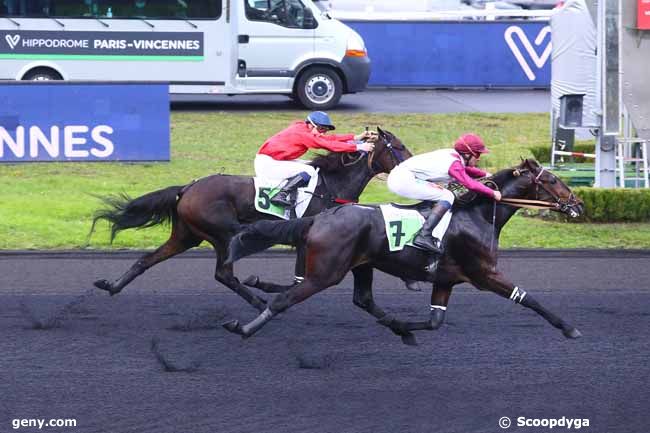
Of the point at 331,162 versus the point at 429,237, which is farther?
the point at 331,162

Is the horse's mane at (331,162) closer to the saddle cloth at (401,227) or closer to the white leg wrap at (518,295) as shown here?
the saddle cloth at (401,227)

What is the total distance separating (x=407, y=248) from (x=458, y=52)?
56.7 ft

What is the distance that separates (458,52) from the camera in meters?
25.4

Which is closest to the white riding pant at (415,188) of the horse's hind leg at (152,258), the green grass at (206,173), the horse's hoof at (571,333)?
the horse's hoof at (571,333)

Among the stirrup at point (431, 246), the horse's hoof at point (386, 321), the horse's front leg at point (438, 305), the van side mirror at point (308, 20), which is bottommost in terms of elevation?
the horse's hoof at point (386, 321)

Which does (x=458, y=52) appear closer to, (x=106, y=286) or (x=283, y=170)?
(x=283, y=170)

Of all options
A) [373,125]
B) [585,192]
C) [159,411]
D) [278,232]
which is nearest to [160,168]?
[373,125]

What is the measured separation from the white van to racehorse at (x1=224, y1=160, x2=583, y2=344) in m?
13.7

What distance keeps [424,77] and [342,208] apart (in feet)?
57.2

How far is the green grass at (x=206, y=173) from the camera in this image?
1353 centimetres

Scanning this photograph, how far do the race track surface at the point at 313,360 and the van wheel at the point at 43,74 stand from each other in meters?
10.9

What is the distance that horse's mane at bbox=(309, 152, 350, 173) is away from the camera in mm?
10078

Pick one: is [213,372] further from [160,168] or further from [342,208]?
[160,168]

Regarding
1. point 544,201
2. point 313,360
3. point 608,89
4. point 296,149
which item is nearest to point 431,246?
point 544,201
